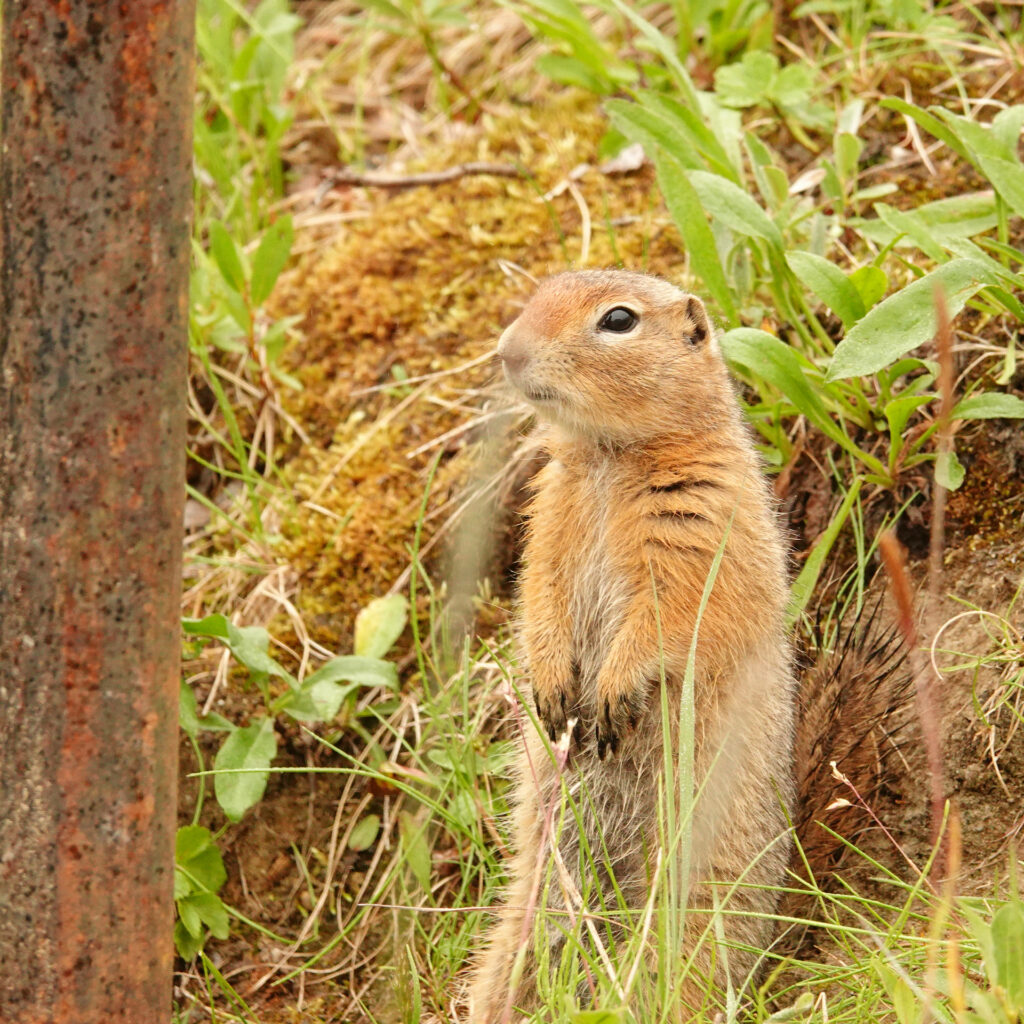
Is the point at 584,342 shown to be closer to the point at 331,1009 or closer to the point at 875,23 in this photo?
the point at 331,1009

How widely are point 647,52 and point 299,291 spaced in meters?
1.66

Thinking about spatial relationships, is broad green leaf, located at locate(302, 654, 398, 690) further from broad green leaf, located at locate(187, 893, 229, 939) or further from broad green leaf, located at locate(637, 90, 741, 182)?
broad green leaf, located at locate(637, 90, 741, 182)

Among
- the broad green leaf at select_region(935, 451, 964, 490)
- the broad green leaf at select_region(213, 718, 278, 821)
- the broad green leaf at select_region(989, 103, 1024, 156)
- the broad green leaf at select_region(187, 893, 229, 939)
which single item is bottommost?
the broad green leaf at select_region(187, 893, 229, 939)

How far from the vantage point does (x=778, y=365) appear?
11.5 feet

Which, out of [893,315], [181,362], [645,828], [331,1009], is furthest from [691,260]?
[331,1009]

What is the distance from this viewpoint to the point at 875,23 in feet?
16.3

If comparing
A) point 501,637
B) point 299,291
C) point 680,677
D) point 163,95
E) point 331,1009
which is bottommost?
point 331,1009

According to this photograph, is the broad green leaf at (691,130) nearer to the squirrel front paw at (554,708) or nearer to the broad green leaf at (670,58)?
the broad green leaf at (670,58)

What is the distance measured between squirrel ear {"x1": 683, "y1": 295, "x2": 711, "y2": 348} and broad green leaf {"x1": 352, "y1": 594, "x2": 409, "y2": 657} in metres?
1.21

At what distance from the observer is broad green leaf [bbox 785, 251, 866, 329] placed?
354 centimetres

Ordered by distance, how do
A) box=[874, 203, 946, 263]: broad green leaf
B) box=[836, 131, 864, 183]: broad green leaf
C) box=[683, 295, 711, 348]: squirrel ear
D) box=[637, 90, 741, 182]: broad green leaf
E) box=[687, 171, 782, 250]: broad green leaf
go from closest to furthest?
box=[683, 295, 711, 348]: squirrel ear < box=[874, 203, 946, 263]: broad green leaf < box=[687, 171, 782, 250]: broad green leaf < box=[637, 90, 741, 182]: broad green leaf < box=[836, 131, 864, 183]: broad green leaf

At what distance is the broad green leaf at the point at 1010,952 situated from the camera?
2.10m

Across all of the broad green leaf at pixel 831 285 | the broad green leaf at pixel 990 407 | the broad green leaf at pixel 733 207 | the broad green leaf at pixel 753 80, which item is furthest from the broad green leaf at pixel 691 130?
the broad green leaf at pixel 990 407

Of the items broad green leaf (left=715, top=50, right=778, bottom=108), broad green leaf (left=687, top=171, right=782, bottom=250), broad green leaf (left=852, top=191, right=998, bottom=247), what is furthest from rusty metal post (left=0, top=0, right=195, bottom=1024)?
broad green leaf (left=715, top=50, right=778, bottom=108)
